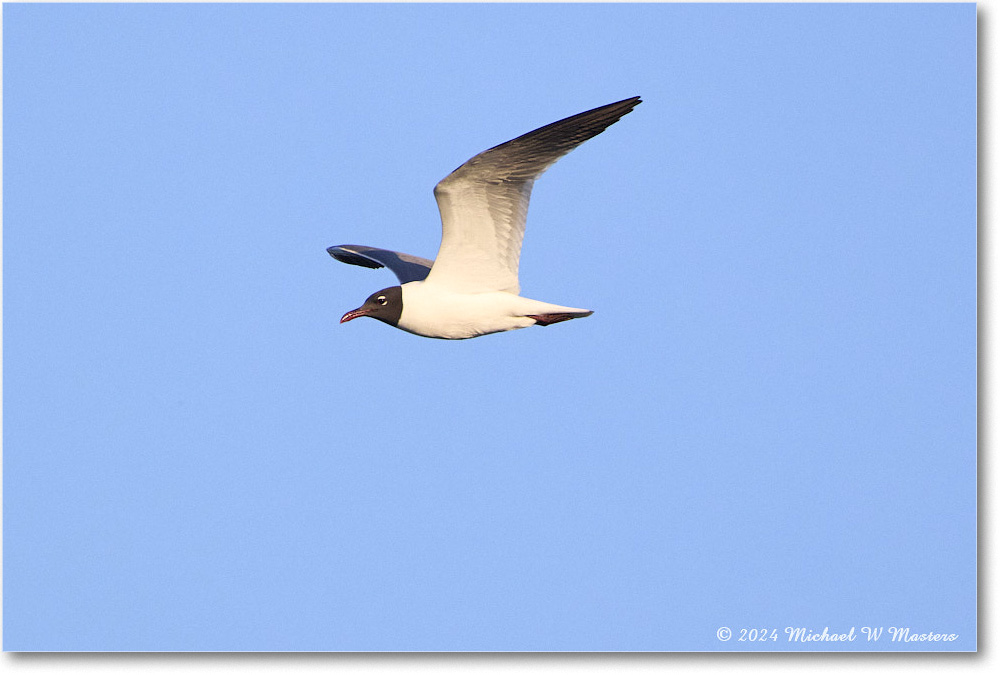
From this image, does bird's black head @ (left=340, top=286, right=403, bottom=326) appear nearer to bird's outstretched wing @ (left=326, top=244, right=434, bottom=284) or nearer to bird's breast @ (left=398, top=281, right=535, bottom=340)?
bird's breast @ (left=398, top=281, right=535, bottom=340)

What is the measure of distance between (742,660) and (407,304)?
11.0 feet

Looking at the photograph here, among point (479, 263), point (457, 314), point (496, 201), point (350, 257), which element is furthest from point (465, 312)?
point (350, 257)

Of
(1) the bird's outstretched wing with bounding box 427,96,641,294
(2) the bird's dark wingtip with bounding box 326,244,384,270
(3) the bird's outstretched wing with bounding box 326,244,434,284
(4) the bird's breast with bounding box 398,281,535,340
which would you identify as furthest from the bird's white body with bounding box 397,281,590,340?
(2) the bird's dark wingtip with bounding box 326,244,384,270

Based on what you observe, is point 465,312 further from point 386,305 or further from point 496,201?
point 496,201

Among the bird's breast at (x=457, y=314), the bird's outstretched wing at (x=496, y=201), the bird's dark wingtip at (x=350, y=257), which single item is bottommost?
the bird's breast at (x=457, y=314)

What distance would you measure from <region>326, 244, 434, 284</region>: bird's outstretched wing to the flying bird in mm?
563

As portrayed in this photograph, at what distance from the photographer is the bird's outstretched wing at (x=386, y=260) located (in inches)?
359

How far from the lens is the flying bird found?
7.87 m

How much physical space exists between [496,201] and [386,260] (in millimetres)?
1698

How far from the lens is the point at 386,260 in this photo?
9484mm

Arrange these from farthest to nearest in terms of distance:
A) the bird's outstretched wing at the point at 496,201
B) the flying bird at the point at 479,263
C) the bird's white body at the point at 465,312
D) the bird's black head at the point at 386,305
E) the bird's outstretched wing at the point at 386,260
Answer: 1. the bird's outstretched wing at the point at 386,260
2. the bird's black head at the point at 386,305
3. the bird's white body at the point at 465,312
4. the flying bird at the point at 479,263
5. the bird's outstretched wing at the point at 496,201

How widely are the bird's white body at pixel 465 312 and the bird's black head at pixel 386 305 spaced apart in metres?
0.04

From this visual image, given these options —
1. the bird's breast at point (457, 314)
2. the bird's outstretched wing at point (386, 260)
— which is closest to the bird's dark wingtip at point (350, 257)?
the bird's outstretched wing at point (386, 260)

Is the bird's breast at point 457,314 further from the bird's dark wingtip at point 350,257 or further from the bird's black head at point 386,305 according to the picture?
the bird's dark wingtip at point 350,257
